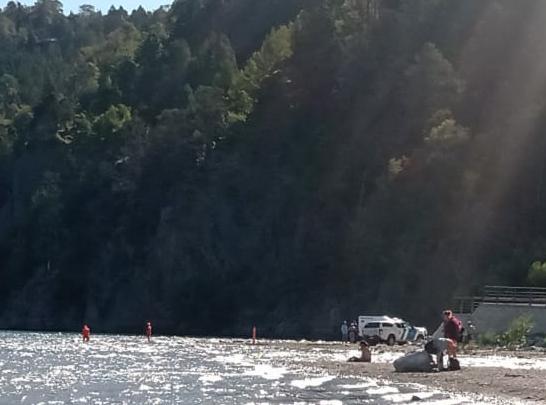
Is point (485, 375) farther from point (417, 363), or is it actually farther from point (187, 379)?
point (187, 379)

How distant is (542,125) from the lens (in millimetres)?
95312

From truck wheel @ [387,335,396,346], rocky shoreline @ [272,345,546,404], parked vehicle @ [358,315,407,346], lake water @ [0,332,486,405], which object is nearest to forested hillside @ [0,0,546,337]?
parked vehicle @ [358,315,407,346]

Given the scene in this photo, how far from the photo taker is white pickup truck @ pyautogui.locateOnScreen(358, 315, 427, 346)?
68.9m

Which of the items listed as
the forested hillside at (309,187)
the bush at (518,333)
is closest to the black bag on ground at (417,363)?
the bush at (518,333)

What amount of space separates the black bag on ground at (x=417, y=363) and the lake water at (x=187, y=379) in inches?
83.0

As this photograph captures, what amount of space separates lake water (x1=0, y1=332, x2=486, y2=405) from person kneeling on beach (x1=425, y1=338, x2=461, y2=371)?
2.46 metres

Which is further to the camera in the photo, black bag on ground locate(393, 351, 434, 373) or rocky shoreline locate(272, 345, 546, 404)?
black bag on ground locate(393, 351, 434, 373)

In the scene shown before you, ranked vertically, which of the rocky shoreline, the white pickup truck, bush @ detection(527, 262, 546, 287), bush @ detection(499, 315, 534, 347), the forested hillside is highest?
the forested hillside

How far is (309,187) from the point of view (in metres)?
110

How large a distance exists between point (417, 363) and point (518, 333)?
19.5m

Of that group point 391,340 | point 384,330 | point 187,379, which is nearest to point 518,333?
point 391,340

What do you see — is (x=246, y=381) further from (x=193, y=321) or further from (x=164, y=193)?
(x=164, y=193)

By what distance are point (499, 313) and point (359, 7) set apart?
8070 cm

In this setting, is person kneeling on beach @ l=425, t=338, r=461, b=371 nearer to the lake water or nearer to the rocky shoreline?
the rocky shoreline
